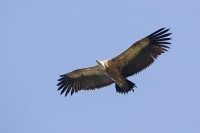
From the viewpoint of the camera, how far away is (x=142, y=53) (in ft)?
87.5

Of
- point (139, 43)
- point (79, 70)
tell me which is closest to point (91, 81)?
point (79, 70)

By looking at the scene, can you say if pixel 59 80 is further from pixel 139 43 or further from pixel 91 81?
pixel 139 43

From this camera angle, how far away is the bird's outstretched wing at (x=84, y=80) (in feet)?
90.0

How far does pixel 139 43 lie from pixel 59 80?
11.6 ft

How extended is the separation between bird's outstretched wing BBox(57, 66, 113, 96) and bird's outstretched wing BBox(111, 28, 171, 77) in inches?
36.8

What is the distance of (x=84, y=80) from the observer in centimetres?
2773

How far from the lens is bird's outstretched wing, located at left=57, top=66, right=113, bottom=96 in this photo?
27422mm

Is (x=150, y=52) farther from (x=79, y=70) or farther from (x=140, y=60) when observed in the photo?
(x=79, y=70)

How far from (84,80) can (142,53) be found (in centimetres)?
249

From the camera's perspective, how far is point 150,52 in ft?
87.1

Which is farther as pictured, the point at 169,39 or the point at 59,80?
the point at 59,80

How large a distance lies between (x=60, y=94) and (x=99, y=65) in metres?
2.22

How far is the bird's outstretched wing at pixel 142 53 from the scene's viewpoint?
26.5 meters

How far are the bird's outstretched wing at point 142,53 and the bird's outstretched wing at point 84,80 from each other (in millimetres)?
935
